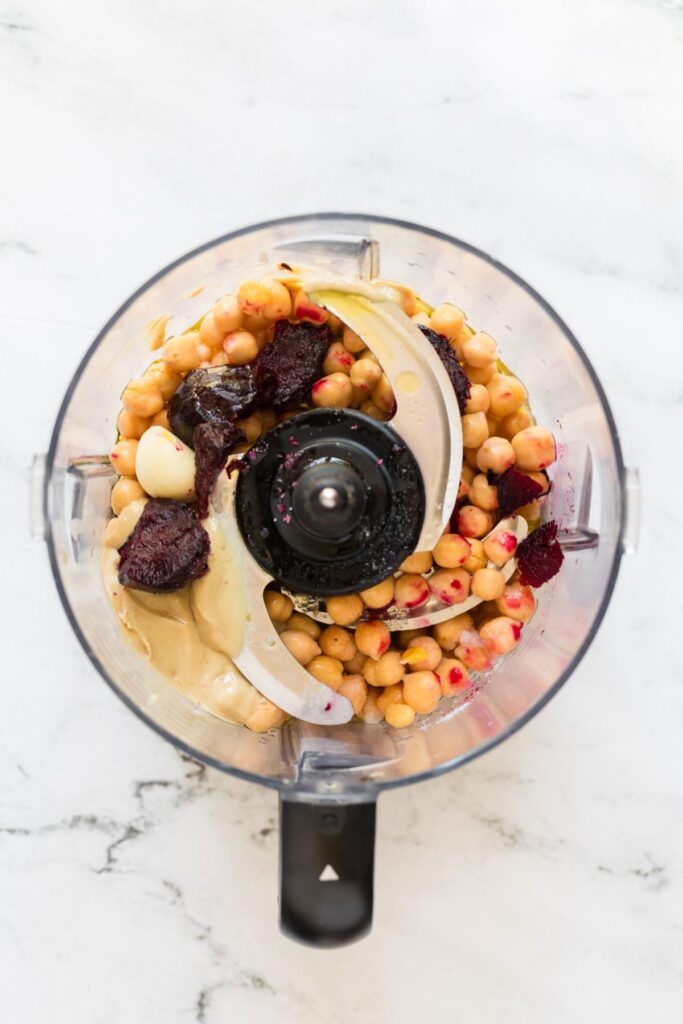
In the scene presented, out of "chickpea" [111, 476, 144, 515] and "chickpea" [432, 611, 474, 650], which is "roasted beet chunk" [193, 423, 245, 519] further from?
"chickpea" [432, 611, 474, 650]

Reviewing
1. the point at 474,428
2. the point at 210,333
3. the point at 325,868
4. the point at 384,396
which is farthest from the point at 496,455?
the point at 325,868

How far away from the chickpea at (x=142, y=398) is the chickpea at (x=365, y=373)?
22cm

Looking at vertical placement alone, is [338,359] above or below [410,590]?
above

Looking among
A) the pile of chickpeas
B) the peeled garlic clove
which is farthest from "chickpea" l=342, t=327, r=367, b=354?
the peeled garlic clove

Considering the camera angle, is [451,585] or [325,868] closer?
[325,868]

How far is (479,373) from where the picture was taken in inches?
44.1

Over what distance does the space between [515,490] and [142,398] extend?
1.41 ft

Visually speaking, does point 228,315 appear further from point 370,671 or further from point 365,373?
point 370,671

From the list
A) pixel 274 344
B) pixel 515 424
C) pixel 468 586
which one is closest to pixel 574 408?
pixel 515 424

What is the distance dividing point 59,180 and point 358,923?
96cm

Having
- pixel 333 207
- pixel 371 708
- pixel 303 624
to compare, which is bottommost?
pixel 371 708

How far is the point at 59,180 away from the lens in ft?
4.16

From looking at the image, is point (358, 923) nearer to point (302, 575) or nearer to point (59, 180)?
point (302, 575)

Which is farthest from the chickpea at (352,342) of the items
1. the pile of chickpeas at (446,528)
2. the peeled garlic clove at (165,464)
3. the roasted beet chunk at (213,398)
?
the peeled garlic clove at (165,464)
